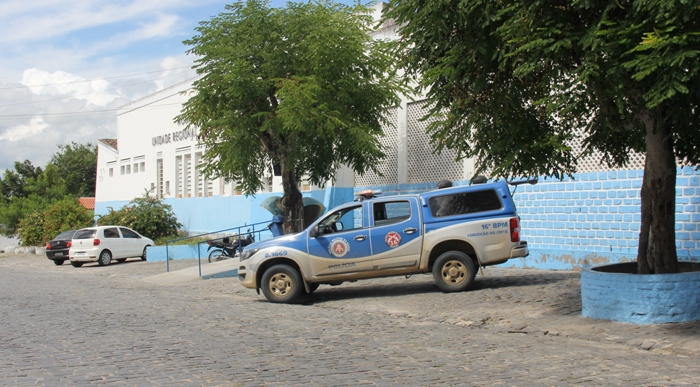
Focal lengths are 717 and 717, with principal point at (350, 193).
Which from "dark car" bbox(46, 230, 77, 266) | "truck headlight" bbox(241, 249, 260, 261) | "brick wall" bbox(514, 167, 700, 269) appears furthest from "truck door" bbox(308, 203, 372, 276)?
"dark car" bbox(46, 230, 77, 266)

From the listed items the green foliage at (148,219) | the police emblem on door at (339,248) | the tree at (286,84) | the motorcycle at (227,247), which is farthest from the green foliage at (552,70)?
the green foliage at (148,219)

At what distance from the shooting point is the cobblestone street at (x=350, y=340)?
23.7ft

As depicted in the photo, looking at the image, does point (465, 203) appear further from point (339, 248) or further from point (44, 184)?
point (44, 184)

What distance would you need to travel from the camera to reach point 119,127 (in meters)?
41.3

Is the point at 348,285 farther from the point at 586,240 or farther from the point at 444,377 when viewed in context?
the point at 444,377

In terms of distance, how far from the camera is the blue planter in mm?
9383

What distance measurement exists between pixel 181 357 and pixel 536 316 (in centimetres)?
538

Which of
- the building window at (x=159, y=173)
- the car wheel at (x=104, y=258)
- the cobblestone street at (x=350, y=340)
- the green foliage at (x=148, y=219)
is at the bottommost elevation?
the cobblestone street at (x=350, y=340)

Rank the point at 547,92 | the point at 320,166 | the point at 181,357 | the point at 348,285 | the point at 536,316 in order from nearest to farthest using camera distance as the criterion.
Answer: the point at 181,357
the point at 547,92
the point at 536,316
the point at 348,285
the point at 320,166

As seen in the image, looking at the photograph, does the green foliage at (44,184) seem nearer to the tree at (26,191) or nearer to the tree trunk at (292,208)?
the tree at (26,191)

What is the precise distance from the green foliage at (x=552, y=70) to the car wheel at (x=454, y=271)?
329cm

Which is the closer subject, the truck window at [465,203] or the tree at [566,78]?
the tree at [566,78]

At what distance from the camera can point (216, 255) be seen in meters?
24.8

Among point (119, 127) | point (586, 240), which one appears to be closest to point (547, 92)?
point (586, 240)
